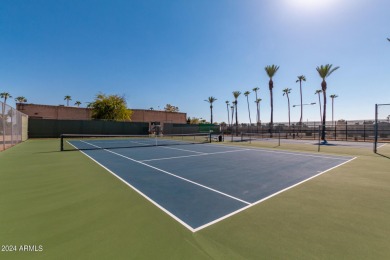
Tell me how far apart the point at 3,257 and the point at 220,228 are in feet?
10.9

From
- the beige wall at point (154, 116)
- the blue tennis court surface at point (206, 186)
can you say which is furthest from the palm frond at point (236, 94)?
the blue tennis court surface at point (206, 186)

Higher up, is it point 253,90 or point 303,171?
point 253,90

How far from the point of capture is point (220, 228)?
3723 mm

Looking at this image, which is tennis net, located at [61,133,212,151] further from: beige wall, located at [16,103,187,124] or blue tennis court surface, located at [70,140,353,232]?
beige wall, located at [16,103,187,124]

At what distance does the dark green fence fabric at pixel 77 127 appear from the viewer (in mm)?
31775

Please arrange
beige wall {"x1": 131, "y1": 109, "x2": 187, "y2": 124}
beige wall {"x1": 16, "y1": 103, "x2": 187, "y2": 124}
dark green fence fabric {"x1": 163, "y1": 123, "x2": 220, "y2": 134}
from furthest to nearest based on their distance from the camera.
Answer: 1. beige wall {"x1": 131, "y1": 109, "x2": 187, "y2": 124}
2. dark green fence fabric {"x1": 163, "y1": 123, "x2": 220, "y2": 134}
3. beige wall {"x1": 16, "y1": 103, "x2": 187, "y2": 124}

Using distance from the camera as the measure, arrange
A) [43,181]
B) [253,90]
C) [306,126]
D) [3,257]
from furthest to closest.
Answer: [253,90], [306,126], [43,181], [3,257]

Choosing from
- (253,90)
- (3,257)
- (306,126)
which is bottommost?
(3,257)

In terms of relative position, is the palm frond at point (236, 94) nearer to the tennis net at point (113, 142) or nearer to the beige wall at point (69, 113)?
the beige wall at point (69, 113)

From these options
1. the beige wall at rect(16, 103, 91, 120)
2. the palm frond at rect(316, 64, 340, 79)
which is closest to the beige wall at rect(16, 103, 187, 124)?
the beige wall at rect(16, 103, 91, 120)

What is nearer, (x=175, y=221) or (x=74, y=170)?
(x=175, y=221)

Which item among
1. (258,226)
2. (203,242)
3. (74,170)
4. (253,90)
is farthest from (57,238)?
(253,90)

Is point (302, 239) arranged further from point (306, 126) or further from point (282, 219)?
point (306, 126)

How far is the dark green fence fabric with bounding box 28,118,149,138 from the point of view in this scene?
31.8 m
